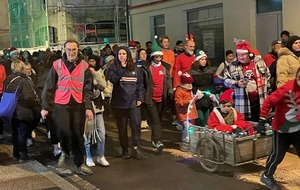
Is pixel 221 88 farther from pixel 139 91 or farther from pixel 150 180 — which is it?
pixel 150 180

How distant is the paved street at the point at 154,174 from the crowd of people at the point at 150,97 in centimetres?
21

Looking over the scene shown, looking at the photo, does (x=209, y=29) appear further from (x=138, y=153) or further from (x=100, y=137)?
(x=100, y=137)

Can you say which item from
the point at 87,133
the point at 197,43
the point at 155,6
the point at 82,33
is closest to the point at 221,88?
the point at 87,133

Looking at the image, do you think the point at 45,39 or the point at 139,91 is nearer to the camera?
the point at 139,91

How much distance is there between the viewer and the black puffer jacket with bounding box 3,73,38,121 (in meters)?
8.28

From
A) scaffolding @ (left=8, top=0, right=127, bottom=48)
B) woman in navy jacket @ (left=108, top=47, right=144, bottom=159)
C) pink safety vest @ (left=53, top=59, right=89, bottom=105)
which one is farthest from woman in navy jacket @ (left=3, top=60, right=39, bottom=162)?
scaffolding @ (left=8, top=0, right=127, bottom=48)

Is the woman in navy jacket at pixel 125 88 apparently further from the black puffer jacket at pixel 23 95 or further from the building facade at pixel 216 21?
the building facade at pixel 216 21

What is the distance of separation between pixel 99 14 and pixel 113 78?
1520 centimetres

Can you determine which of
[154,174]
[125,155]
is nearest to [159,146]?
[125,155]

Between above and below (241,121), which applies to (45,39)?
above

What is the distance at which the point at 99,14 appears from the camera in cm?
2262

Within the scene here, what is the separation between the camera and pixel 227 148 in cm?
671

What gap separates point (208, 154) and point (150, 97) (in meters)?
1.85

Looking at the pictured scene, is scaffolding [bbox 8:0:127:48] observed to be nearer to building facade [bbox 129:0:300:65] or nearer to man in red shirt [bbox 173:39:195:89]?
building facade [bbox 129:0:300:65]
